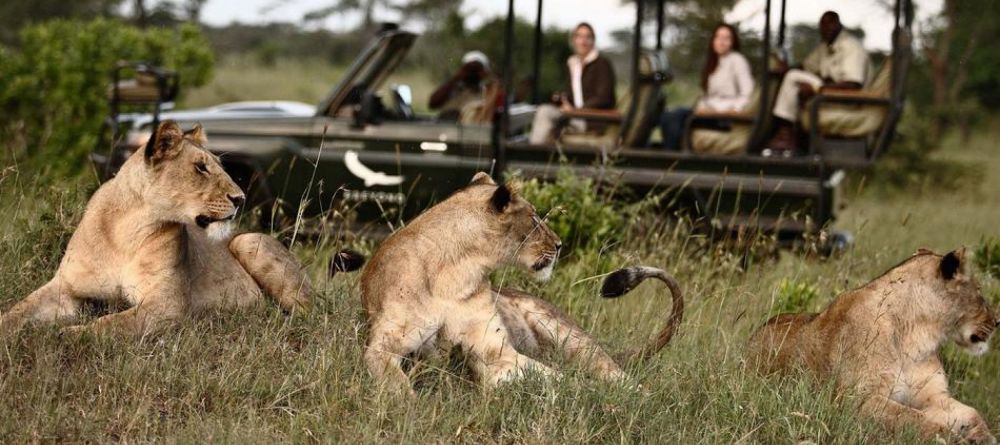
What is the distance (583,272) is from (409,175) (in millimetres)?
2684

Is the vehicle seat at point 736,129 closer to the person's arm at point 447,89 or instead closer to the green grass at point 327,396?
Answer: the person's arm at point 447,89

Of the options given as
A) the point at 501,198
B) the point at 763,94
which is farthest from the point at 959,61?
the point at 501,198

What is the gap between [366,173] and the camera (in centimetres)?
927

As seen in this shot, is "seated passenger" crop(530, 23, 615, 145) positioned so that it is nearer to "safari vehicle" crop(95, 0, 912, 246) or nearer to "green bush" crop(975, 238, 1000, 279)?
"safari vehicle" crop(95, 0, 912, 246)

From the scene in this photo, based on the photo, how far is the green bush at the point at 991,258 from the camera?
734cm

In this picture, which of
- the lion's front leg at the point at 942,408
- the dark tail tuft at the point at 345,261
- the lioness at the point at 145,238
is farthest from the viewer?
the dark tail tuft at the point at 345,261

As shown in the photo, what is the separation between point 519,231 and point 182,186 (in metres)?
1.03

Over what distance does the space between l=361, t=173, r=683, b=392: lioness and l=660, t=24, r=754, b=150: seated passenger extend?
425cm

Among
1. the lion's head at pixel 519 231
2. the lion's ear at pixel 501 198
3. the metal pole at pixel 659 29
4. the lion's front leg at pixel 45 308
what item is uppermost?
the metal pole at pixel 659 29

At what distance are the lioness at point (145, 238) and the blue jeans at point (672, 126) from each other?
477cm

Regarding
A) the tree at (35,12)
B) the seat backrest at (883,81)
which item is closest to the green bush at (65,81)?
the seat backrest at (883,81)

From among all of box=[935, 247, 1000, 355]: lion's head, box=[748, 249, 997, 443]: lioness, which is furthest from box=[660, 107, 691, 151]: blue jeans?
box=[935, 247, 1000, 355]: lion's head

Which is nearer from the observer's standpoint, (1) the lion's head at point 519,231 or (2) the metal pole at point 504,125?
(1) the lion's head at point 519,231

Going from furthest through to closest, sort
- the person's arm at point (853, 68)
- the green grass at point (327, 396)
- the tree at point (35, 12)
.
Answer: the tree at point (35, 12) < the person's arm at point (853, 68) < the green grass at point (327, 396)
